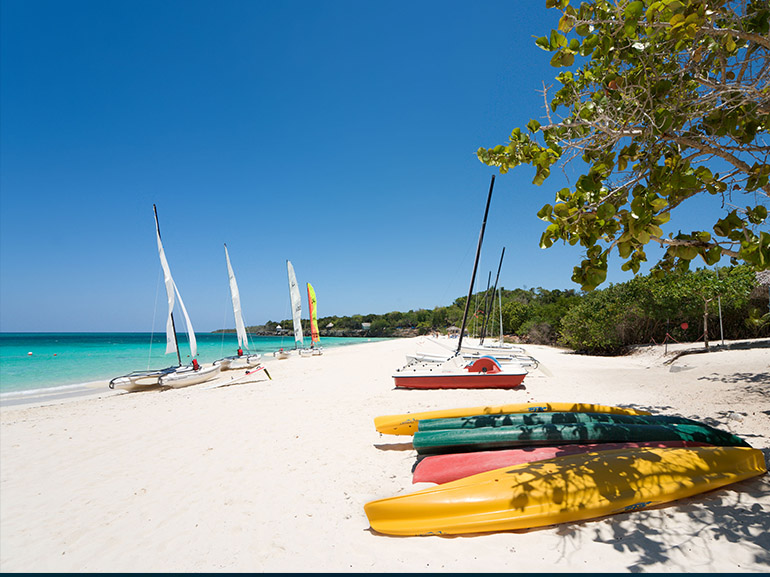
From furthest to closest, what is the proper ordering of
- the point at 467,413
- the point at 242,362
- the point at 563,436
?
the point at 242,362 < the point at 467,413 < the point at 563,436

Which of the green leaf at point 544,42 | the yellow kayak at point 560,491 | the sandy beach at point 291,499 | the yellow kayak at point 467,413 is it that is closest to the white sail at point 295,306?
the sandy beach at point 291,499

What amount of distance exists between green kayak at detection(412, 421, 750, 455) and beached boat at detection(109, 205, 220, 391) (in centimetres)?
1409

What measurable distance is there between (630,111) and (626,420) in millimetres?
4005

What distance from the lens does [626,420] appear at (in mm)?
4832

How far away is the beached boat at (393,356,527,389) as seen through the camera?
31.0ft

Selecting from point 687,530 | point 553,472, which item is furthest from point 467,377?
point 687,530

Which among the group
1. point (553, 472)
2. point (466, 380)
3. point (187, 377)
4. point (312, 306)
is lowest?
point (187, 377)

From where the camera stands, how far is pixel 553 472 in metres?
3.33

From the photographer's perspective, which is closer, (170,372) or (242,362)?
(170,372)

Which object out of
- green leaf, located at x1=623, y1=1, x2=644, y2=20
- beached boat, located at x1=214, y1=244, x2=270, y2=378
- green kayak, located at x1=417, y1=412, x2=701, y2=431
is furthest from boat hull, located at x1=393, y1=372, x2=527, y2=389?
beached boat, located at x1=214, y1=244, x2=270, y2=378

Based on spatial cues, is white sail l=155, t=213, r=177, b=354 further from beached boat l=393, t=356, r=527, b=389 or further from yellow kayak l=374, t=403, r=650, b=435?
yellow kayak l=374, t=403, r=650, b=435

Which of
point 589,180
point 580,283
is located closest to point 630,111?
point 589,180

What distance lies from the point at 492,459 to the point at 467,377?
5769mm

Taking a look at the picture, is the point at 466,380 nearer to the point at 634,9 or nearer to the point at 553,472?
the point at 553,472
